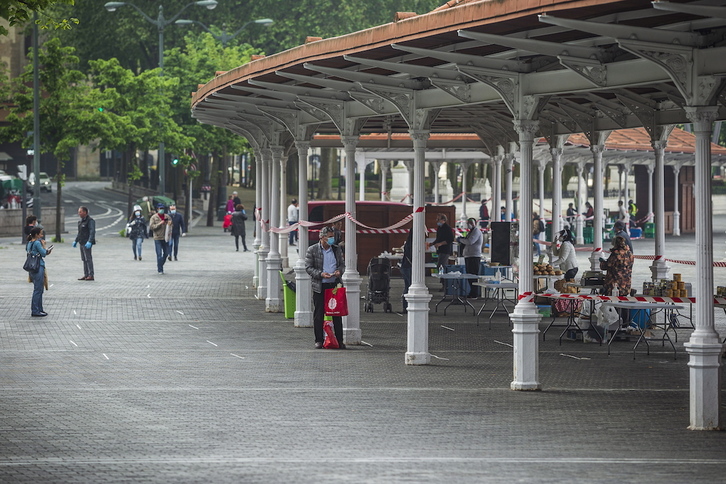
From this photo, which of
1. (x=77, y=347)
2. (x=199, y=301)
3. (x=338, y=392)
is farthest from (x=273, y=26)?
(x=338, y=392)

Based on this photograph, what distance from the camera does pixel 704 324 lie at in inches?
461

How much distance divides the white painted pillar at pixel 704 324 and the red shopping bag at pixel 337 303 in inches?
264

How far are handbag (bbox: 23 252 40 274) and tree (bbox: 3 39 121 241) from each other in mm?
25185

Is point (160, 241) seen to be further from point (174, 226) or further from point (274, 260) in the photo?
point (274, 260)

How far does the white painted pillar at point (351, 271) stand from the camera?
60.5ft

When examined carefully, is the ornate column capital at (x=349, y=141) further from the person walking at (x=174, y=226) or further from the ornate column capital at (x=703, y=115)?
the person walking at (x=174, y=226)

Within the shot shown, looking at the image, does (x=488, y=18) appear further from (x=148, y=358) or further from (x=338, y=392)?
(x=148, y=358)

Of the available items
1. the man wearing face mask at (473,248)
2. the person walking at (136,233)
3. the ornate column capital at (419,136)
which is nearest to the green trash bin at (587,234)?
the person walking at (136,233)

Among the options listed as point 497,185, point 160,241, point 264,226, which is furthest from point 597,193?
point 160,241

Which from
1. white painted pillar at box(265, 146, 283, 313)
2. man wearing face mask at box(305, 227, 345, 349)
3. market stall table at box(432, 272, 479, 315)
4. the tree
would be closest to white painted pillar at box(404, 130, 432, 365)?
man wearing face mask at box(305, 227, 345, 349)

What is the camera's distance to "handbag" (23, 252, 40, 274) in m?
21.3

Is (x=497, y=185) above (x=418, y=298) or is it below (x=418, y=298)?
above

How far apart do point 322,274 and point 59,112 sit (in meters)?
31.8

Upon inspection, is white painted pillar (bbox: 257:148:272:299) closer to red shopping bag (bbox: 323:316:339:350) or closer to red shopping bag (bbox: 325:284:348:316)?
red shopping bag (bbox: 323:316:339:350)
